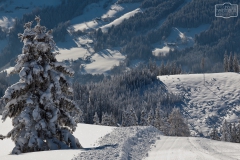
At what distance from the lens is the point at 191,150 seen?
86.8 feet

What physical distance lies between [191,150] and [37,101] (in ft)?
34.7

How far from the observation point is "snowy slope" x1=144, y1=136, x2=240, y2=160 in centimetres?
2428

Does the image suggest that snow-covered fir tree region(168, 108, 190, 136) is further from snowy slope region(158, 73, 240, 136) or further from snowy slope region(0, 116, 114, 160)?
snowy slope region(158, 73, 240, 136)

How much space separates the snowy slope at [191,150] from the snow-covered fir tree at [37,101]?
5.75 metres

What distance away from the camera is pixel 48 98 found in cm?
2844

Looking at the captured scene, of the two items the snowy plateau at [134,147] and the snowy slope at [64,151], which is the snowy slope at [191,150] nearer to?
the snowy plateau at [134,147]

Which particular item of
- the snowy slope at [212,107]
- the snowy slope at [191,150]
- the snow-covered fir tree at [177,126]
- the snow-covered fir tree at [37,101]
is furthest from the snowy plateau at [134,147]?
the snowy slope at [212,107]

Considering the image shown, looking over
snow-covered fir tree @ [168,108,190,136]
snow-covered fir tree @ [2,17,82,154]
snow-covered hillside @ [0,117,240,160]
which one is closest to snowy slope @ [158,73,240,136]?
snow-covered fir tree @ [168,108,190,136]

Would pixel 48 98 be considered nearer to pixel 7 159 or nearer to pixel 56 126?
pixel 56 126

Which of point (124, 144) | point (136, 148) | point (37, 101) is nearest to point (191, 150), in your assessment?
point (136, 148)

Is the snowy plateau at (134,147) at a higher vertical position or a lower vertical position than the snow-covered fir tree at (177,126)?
higher

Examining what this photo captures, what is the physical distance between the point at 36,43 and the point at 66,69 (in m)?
2.72

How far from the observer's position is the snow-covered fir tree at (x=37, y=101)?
91.9 feet

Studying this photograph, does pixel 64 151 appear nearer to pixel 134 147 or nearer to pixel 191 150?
pixel 134 147
